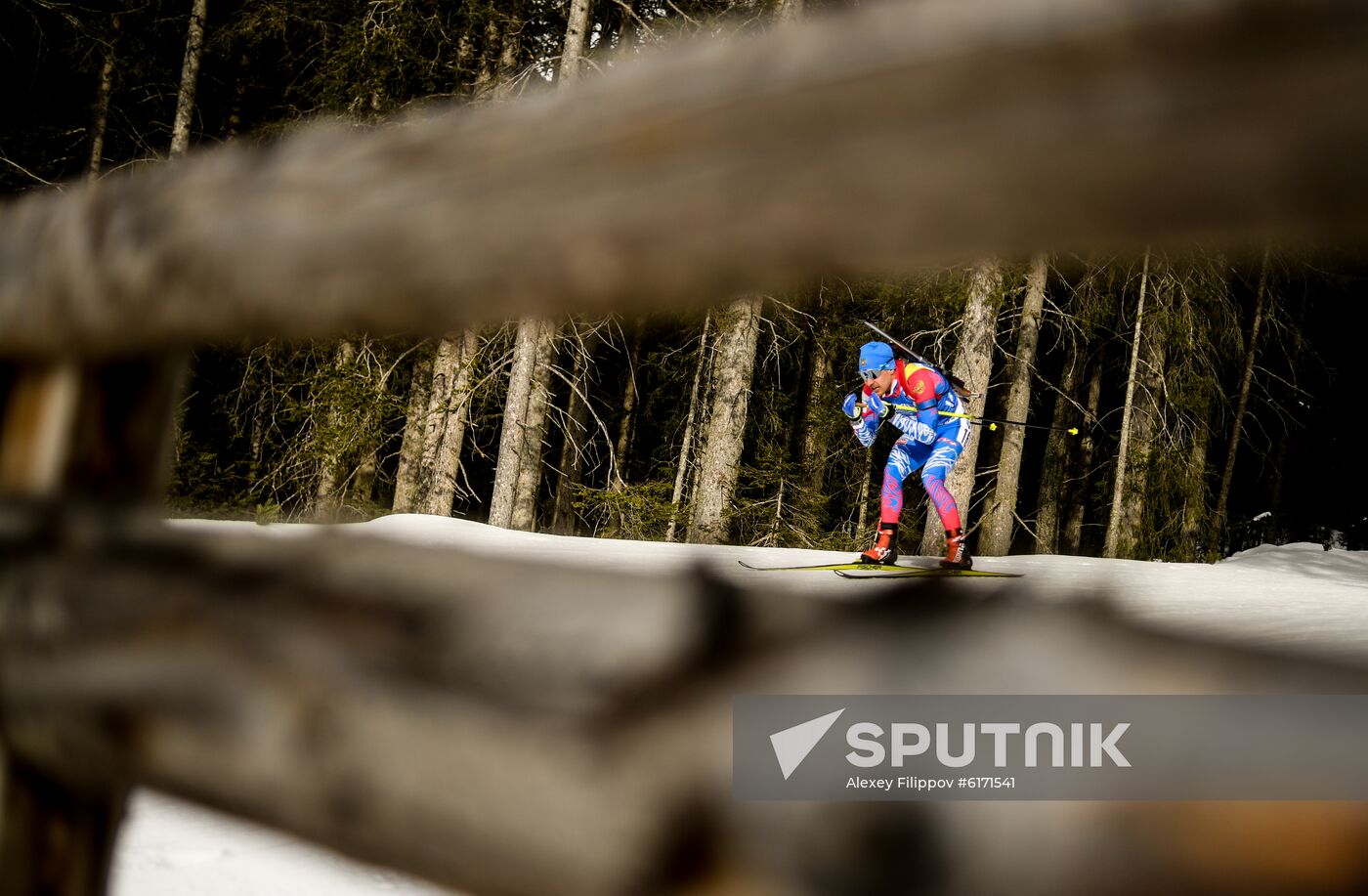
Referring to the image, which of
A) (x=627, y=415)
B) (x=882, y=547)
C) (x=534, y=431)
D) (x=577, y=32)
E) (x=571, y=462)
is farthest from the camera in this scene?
(x=627, y=415)

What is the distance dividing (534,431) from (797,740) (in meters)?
8.69

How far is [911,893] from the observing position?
247mm

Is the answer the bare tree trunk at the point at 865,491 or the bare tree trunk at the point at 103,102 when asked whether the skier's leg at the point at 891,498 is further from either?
the bare tree trunk at the point at 103,102

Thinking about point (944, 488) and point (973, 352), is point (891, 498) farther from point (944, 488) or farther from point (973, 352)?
point (973, 352)

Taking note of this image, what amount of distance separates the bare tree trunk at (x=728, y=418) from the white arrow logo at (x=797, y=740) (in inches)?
313

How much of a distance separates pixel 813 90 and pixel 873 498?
12.3 meters

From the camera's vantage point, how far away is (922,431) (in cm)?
640

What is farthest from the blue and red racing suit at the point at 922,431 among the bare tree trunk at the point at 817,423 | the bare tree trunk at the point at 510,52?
the bare tree trunk at the point at 510,52

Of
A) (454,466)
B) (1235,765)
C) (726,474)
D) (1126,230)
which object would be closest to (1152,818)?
(1235,765)

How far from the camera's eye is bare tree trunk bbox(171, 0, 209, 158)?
8.76 m

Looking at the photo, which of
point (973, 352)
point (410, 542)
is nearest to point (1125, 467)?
point (973, 352)

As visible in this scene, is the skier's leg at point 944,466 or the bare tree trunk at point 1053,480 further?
the bare tree trunk at point 1053,480

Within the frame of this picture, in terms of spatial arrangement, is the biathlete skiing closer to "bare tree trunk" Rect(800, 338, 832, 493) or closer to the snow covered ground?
the snow covered ground

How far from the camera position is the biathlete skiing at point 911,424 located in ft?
20.7
